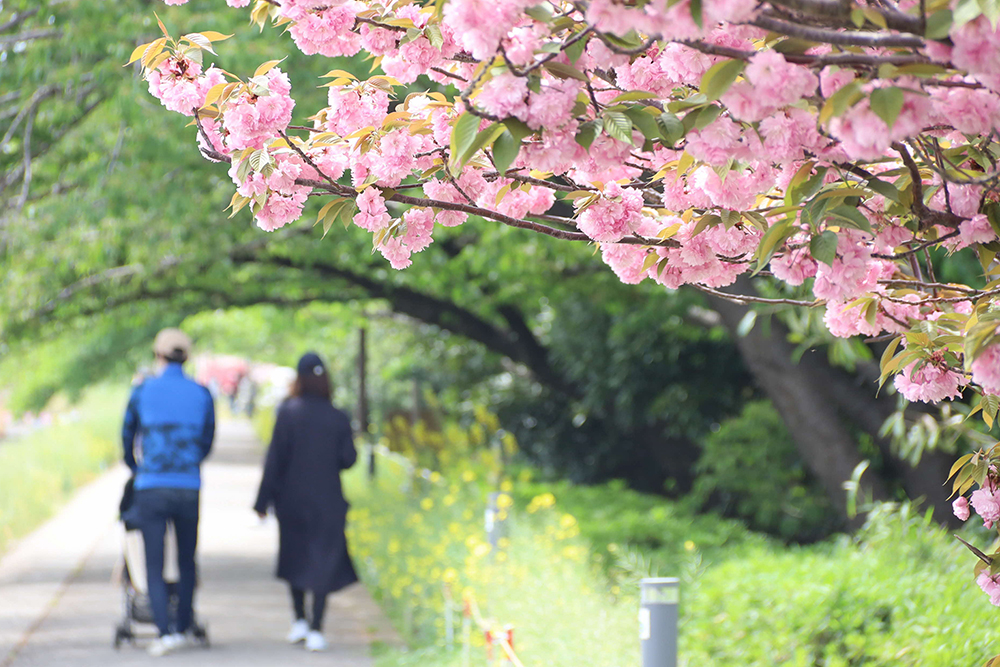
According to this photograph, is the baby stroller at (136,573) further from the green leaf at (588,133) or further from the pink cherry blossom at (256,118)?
the green leaf at (588,133)

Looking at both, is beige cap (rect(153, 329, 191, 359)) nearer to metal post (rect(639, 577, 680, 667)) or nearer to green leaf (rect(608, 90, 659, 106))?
metal post (rect(639, 577, 680, 667))

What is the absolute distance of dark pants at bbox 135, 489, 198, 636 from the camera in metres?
6.14

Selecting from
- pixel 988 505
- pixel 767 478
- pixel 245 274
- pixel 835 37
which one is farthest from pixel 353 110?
pixel 245 274

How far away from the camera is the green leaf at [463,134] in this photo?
1782 mm

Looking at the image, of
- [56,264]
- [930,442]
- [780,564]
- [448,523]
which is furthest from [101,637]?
[930,442]

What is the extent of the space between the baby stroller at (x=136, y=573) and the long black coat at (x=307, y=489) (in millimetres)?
597

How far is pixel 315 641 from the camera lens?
647 cm

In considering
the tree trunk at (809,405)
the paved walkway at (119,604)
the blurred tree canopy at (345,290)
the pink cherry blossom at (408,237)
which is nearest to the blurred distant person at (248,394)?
the blurred tree canopy at (345,290)

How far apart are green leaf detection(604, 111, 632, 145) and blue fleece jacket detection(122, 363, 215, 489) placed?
4851 millimetres

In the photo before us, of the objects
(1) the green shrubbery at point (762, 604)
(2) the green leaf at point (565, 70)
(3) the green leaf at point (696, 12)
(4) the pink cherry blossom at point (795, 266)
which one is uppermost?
(2) the green leaf at point (565, 70)

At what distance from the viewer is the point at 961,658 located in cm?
364

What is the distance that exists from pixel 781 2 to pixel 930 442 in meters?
3.77

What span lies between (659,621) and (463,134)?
180 centimetres

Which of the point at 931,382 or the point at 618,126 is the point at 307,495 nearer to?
the point at 931,382
